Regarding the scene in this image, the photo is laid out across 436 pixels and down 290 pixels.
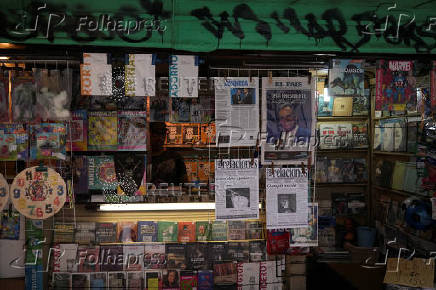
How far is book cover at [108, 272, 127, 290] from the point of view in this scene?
3.05 metres

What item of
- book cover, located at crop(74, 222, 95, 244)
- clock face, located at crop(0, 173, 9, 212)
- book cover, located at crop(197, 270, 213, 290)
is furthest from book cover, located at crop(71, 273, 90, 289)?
book cover, located at crop(197, 270, 213, 290)

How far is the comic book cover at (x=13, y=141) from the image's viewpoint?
9.21 ft

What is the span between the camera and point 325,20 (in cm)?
286

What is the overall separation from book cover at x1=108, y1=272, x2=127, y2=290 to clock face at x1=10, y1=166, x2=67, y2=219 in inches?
28.3

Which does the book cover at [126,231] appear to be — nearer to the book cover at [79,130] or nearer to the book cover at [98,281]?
the book cover at [98,281]

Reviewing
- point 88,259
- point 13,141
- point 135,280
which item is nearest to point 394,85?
point 135,280

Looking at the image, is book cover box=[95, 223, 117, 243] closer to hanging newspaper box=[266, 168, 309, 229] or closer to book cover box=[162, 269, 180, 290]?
book cover box=[162, 269, 180, 290]

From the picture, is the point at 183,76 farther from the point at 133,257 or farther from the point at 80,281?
the point at 80,281

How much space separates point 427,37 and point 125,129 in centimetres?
244

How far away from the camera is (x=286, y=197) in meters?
2.90

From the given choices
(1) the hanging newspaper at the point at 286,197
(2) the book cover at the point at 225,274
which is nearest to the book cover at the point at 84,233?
(2) the book cover at the point at 225,274

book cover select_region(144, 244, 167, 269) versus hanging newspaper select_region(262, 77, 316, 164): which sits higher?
hanging newspaper select_region(262, 77, 316, 164)

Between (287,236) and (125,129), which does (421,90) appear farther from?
(125,129)

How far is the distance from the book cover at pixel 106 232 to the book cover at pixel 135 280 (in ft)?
1.03
